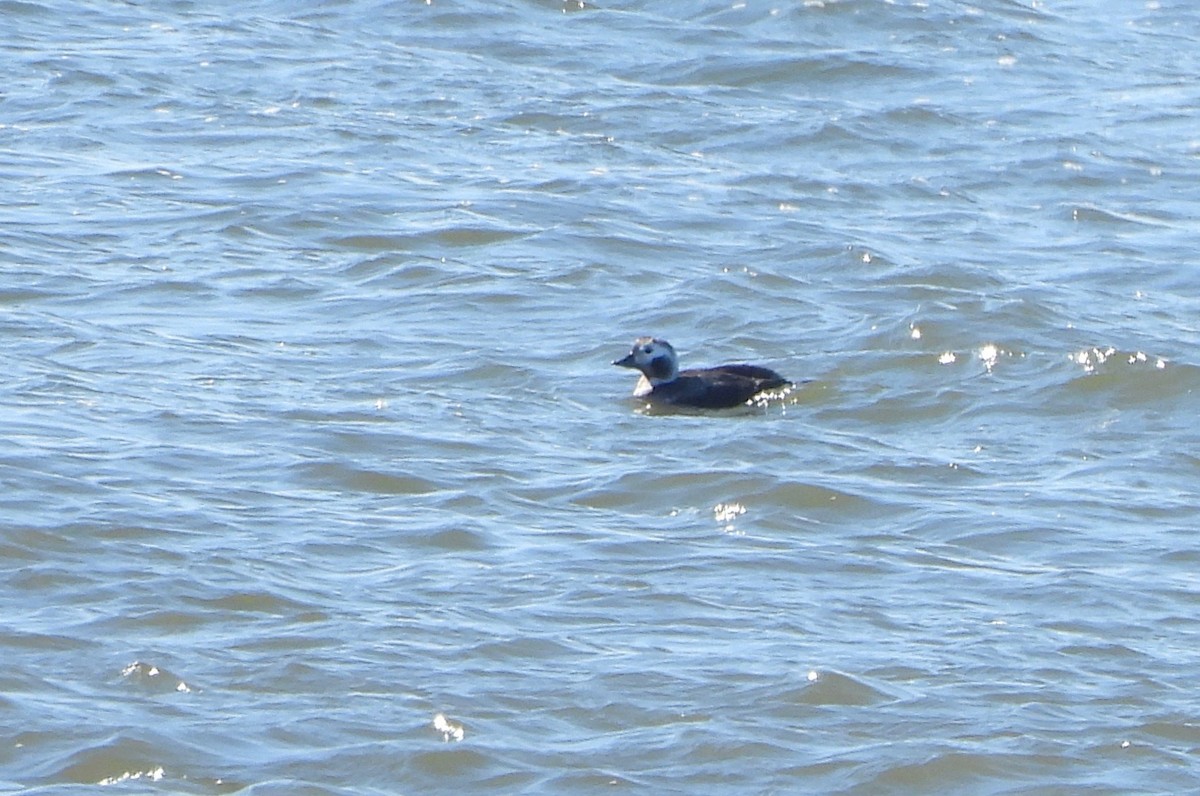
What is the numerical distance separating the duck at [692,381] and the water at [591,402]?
0.31 ft

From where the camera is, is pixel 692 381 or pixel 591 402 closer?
pixel 692 381

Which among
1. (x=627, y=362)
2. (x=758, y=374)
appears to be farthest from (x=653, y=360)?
(x=758, y=374)

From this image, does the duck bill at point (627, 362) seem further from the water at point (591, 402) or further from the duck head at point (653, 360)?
the water at point (591, 402)

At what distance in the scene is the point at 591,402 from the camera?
10617 millimetres

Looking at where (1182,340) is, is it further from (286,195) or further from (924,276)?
(286,195)

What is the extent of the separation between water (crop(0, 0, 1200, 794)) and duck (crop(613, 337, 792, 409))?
9cm

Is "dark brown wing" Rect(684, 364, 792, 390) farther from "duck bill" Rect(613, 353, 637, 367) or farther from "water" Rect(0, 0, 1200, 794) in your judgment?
"duck bill" Rect(613, 353, 637, 367)

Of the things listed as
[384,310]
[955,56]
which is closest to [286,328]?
[384,310]

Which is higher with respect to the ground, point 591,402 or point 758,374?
point 758,374

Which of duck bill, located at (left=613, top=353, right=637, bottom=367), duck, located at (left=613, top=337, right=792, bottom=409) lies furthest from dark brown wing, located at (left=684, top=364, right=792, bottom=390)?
Answer: duck bill, located at (left=613, top=353, right=637, bottom=367)

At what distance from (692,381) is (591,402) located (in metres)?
0.45

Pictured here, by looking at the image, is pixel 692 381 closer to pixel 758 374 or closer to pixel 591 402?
pixel 758 374

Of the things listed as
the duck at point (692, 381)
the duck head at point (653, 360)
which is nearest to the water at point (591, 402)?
the duck at point (692, 381)

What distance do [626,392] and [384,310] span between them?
1.53 metres
